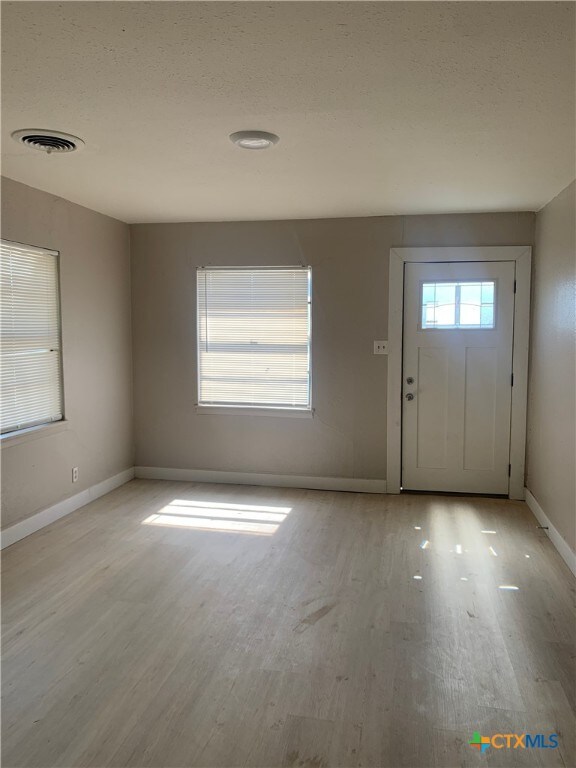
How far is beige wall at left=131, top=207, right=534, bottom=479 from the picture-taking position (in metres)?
4.78

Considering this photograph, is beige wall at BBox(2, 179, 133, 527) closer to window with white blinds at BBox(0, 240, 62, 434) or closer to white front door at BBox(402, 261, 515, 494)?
window with white blinds at BBox(0, 240, 62, 434)

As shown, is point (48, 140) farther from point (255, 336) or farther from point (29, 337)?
point (255, 336)

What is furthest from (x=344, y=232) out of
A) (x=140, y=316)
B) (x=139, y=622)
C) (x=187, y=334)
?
(x=139, y=622)

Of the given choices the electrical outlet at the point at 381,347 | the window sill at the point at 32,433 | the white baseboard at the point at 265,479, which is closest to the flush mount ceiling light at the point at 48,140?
the window sill at the point at 32,433

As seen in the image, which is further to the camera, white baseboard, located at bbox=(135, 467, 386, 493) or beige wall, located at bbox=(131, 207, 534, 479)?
white baseboard, located at bbox=(135, 467, 386, 493)

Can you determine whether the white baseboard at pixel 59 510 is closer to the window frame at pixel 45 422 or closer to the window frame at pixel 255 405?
the window frame at pixel 45 422

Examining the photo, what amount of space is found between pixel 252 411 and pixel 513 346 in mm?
2321

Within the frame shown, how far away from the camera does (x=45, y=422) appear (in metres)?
4.11

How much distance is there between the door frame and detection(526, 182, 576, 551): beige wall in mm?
77

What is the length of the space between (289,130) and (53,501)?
10.2ft

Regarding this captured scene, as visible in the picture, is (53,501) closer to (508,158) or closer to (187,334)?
(187,334)

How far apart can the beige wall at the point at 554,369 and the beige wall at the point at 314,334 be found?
0.56 meters

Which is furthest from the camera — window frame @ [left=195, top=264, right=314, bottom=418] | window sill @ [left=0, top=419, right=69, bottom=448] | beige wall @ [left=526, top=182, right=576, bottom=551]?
window frame @ [left=195, top=264, right=314, bottom=418]

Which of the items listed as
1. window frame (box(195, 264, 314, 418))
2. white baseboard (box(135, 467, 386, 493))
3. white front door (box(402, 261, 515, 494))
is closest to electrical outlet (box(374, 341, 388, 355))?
white front door (box(402, 261, 515, 494))
